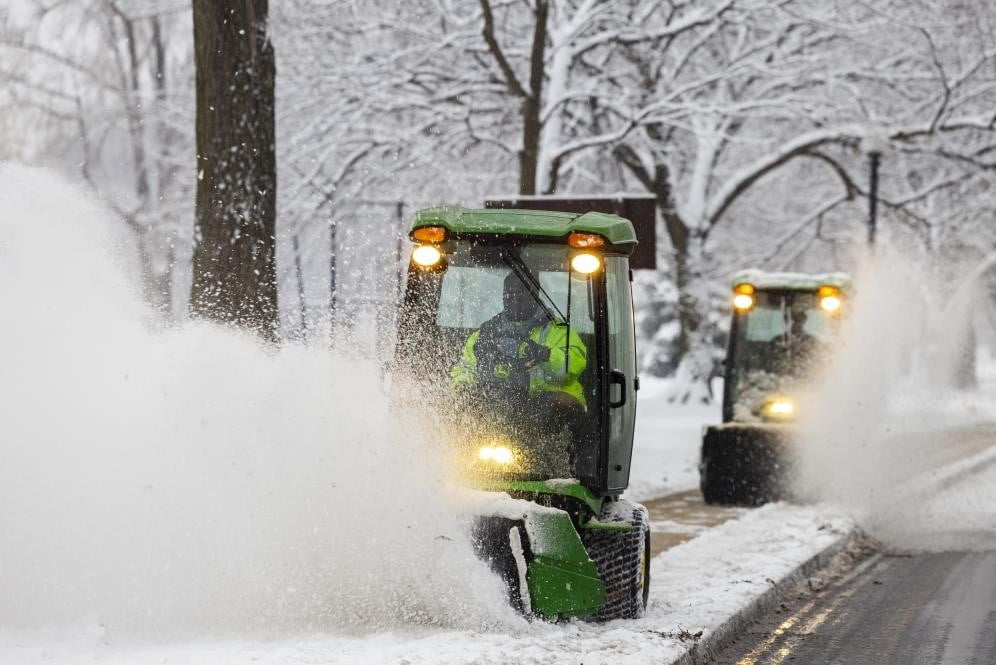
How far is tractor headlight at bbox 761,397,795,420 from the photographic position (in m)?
15.1

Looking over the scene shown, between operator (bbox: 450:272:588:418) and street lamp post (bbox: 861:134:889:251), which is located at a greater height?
street lamp post (bbox: 861:134:889:251)

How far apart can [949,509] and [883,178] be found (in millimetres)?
20209

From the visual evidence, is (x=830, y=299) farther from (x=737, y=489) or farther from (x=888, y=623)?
(x=888, y=623)

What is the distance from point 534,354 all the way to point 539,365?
0.06 m

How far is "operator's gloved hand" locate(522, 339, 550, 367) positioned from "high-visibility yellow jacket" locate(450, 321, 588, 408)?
15mm

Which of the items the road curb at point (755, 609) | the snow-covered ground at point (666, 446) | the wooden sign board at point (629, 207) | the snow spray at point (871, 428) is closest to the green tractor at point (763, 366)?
the snow spray at point (871, 428)

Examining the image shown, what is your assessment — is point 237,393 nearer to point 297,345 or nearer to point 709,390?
point 297,345

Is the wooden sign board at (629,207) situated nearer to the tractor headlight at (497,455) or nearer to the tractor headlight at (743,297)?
the tractor headlight at (743,297)

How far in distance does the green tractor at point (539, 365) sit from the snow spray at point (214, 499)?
37 cm

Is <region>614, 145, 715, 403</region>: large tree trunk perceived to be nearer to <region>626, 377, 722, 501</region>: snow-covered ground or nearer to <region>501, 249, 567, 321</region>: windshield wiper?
<region>626, 377, 722, 501</region>: snow-covered ground

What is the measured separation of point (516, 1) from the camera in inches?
865

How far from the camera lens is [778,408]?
1520cm

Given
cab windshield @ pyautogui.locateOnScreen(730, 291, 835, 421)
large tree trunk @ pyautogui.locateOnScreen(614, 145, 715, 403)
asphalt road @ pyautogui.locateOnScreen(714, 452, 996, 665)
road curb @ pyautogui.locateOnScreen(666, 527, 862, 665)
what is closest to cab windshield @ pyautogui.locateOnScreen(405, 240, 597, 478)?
road curb @ pyautogui.locateOnScreen(666, 527, 862, 665)

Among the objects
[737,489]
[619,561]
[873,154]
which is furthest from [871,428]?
[873,154]
